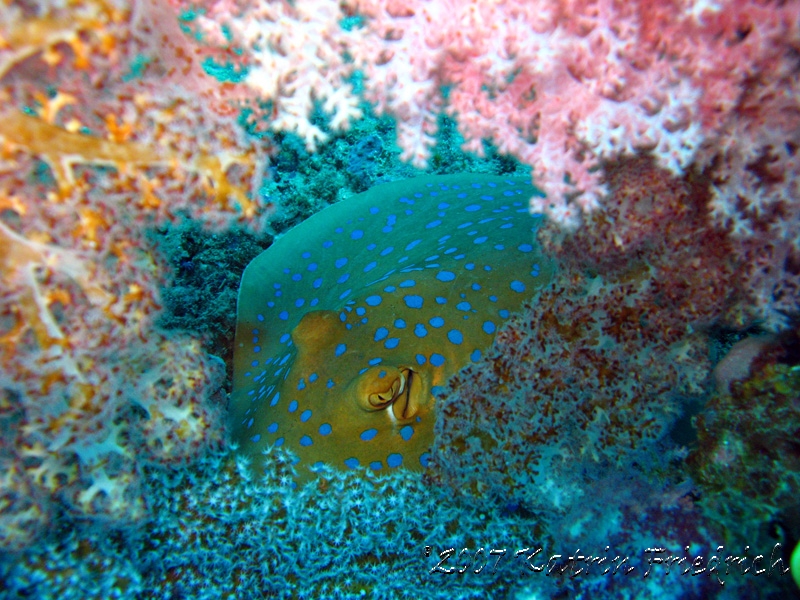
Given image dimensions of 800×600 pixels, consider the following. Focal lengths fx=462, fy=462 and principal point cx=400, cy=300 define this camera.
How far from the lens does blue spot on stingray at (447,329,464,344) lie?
148 inches

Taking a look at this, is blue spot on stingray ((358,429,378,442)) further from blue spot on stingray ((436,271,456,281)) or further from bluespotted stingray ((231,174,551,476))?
blue spot on stingray ((436,271,456,281))

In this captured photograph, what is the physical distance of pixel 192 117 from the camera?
2.33 m

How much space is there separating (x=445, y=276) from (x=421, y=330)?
60 centimetres

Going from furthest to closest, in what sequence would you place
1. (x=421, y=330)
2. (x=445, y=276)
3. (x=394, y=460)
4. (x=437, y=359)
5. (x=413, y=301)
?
(x=445, y=276) < (x=413, y=301) < (x=421, y=330) < (x=437, y=359) < (x=394, y=460)

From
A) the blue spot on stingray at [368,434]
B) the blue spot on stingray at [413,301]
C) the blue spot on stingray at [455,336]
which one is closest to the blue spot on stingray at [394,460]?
the blue spot on stingray at [368,434]

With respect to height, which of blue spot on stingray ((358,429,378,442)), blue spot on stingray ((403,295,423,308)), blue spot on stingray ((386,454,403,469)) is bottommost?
blue spot on stingray ((386,454,403,469))

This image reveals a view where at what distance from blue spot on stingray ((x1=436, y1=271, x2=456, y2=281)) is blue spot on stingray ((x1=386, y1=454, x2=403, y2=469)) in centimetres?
155

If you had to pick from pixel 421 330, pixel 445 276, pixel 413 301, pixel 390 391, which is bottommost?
pixel 390 391

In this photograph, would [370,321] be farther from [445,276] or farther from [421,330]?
[445,276]

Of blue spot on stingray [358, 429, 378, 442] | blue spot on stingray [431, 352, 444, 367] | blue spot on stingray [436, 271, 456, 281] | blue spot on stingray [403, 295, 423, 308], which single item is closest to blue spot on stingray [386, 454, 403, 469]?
blue spot on stingray [358, 429, 378, 442]

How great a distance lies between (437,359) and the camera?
368 centimetres

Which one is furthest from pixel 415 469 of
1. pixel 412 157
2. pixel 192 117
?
pixel 192 117

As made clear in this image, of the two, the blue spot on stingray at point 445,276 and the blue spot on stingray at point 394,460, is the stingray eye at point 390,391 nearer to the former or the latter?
the blue spot on stingray at point 394,460

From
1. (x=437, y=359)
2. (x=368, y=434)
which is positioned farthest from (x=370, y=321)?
(x=368, y=434)
